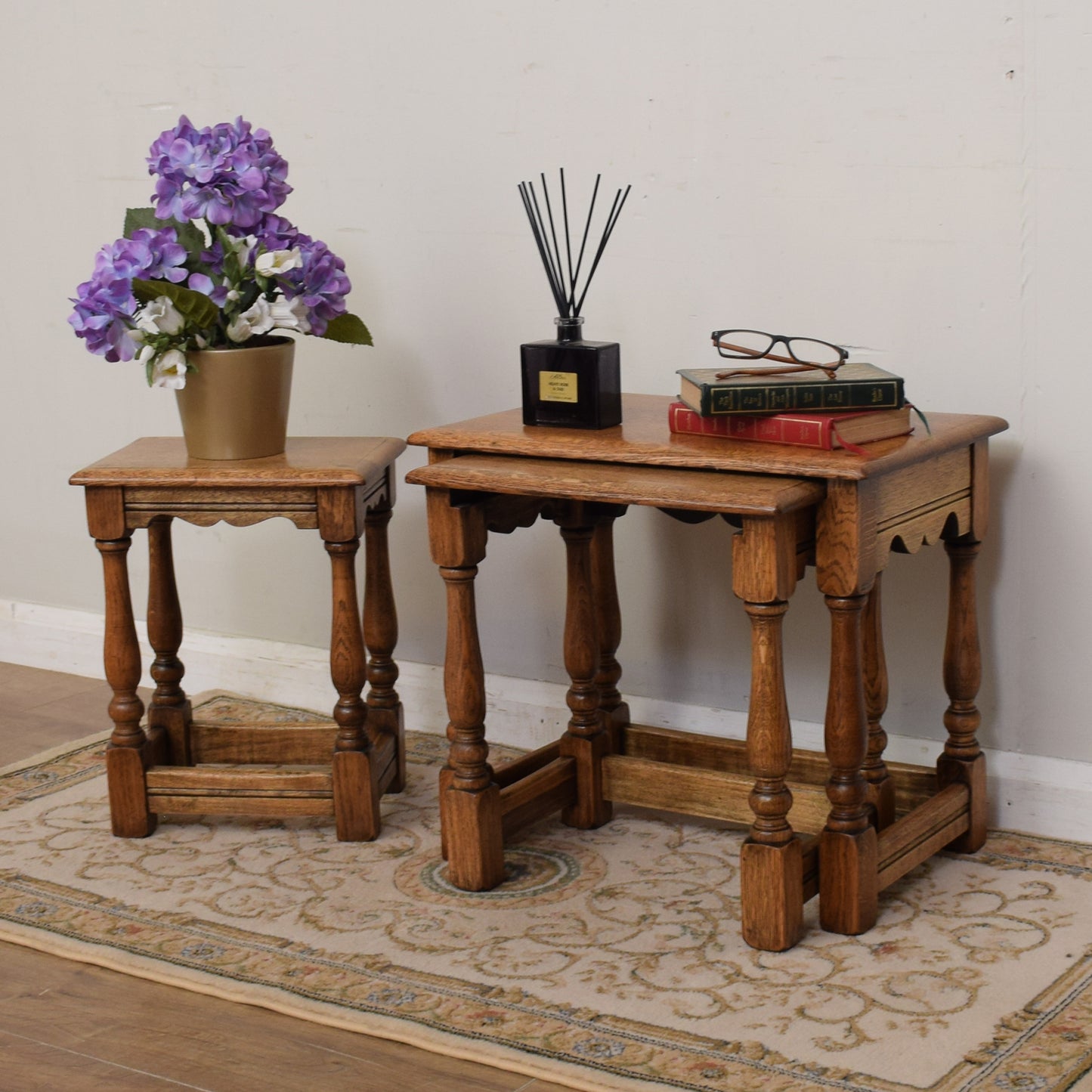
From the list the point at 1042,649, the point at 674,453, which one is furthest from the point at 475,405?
the point at 1042,649

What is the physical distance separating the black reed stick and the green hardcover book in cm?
30

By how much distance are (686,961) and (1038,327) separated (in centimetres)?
115

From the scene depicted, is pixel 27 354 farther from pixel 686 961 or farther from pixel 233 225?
pixel 686 961

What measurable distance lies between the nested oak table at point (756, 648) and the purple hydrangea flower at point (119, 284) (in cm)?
51

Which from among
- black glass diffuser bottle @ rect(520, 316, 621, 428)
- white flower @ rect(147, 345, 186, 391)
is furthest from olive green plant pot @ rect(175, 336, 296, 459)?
black glass diffuser bottle @ rect(520, 316, 621, 428)

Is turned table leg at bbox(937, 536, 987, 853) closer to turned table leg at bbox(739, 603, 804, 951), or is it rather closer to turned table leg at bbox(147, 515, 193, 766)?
turned table leg at bbox(739, 603, 804, 951)

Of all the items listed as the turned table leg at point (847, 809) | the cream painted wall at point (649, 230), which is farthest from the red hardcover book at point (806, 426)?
the cream painted wall at point (649, 230)

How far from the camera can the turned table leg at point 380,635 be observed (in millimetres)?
2820

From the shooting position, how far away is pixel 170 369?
253 cm

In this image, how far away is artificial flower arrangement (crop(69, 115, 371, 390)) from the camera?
2.49 m

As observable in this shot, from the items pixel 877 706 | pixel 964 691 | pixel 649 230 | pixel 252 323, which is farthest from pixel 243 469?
pixel 964 691

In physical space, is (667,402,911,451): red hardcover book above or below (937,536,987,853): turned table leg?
above

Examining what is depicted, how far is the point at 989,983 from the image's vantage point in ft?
6.88

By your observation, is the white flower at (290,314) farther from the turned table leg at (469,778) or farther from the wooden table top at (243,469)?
the turned table leg at (469,778)
